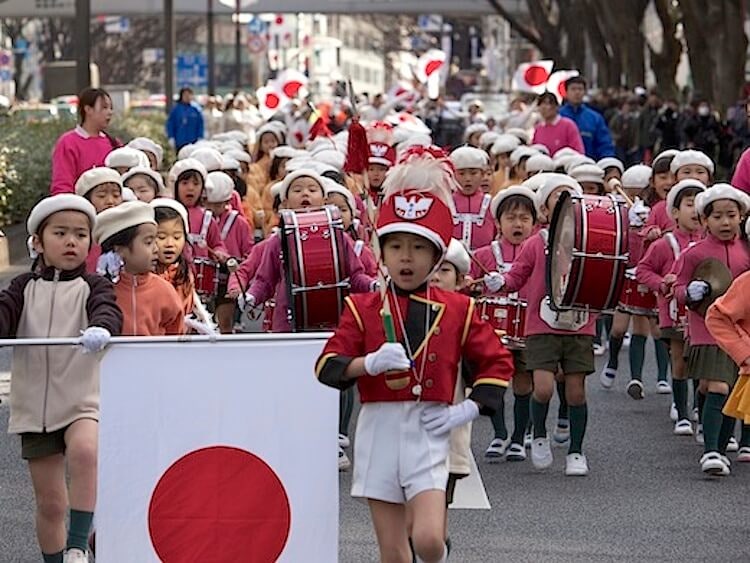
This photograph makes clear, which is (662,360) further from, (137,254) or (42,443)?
(42,443)

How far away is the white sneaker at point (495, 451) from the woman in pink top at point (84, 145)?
360cm

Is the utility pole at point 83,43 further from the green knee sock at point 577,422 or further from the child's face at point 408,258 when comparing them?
the child's face at point 408,258

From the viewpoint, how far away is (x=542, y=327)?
10.3 metres

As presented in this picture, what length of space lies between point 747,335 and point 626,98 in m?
35.8

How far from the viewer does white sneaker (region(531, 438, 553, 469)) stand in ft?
34.5

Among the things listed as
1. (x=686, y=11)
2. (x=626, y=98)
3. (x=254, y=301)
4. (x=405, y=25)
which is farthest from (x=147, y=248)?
(x=405, y=25)

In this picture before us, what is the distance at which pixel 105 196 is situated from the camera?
33.6 ft

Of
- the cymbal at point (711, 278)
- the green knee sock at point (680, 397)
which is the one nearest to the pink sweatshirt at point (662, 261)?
the green knee sock at point (680, 397)

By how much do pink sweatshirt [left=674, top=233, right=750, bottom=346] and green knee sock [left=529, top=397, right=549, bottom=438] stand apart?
0.84 metres

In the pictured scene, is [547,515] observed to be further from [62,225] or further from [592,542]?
[62,225]

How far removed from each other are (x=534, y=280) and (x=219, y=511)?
13.2ft

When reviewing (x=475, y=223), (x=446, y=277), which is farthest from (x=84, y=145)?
(x=446, y=277)

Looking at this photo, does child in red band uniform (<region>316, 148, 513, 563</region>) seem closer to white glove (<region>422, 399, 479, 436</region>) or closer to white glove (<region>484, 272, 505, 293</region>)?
white glove (<region>422, 399, 479, 436</region>)

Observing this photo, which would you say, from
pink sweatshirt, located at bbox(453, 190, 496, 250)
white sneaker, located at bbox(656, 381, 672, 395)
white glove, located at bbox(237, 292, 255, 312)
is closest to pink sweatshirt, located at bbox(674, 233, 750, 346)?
white glove, located at bbox(237, 292, 255, 312)
